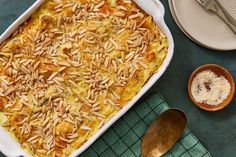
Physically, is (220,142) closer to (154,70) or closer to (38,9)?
(154,70)

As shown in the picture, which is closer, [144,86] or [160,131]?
[144,86]

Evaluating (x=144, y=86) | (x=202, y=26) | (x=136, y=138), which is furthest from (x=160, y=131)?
(x=202, y=26)

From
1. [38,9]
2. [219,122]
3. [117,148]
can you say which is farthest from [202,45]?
[38,9]

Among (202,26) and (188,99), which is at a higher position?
(202,26)

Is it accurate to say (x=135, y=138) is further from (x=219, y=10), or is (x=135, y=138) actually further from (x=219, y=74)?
(x=219, y=10)

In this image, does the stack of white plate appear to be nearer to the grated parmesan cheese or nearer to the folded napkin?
the grated parmesan cheese

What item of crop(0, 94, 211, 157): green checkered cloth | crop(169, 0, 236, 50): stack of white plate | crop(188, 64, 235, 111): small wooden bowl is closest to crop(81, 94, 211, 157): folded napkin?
crop(0, 94, 211, 157): green checkered cloth

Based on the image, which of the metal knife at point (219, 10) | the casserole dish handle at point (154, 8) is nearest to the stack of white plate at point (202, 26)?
the metal knife at point (219, 10)
